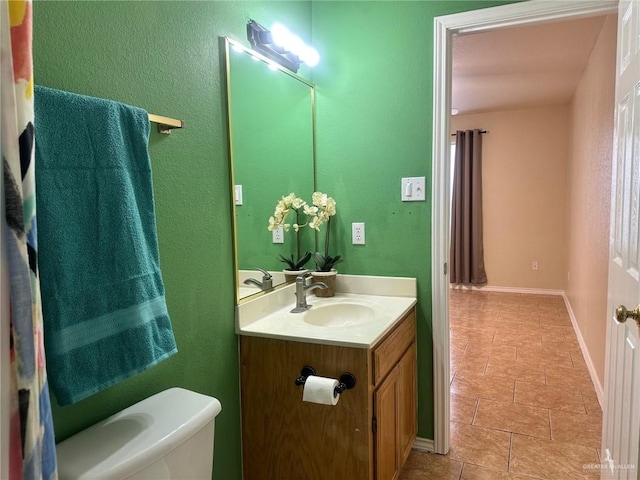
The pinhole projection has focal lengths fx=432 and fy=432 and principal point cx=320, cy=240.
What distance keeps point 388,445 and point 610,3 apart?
1.97m

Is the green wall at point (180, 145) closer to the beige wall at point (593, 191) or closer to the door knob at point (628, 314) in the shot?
the door knob at point (628, 314)

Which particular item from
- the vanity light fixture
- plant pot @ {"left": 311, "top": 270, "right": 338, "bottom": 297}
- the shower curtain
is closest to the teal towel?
the shower curtain

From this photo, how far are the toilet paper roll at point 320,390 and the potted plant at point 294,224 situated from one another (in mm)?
720

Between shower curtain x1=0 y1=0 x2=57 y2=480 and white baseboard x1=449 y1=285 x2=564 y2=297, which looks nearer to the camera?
shower curtain x1=0 y1=0 x2=57 y2=480

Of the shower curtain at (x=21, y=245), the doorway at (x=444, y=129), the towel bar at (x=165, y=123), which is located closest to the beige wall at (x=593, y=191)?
the doorway at (x=444, y=129)

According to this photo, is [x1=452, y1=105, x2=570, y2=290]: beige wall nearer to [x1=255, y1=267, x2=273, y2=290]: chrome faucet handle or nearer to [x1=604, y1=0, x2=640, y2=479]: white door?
[x1=604, y1=0, x2=640, y2=479]: white door

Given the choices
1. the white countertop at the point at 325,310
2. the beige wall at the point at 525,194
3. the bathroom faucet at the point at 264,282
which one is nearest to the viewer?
the white countertop at the point at 325,310

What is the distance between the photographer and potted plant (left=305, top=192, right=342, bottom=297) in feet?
7.22

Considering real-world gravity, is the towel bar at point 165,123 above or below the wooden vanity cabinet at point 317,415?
above

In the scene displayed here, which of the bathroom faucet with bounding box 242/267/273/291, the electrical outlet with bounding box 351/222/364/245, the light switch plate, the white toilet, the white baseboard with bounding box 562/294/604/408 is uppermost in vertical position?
the light switch plate

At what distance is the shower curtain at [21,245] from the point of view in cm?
57

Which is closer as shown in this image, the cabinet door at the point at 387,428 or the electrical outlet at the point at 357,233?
the cabinet door at the point at 387,428

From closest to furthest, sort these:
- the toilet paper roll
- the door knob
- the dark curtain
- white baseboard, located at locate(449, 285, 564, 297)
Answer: the door knob < the toilet paper roll < white baseboard, located at locate(449, 285, 564, 297) < the dark curtain

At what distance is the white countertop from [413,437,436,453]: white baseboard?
0.74 meters
